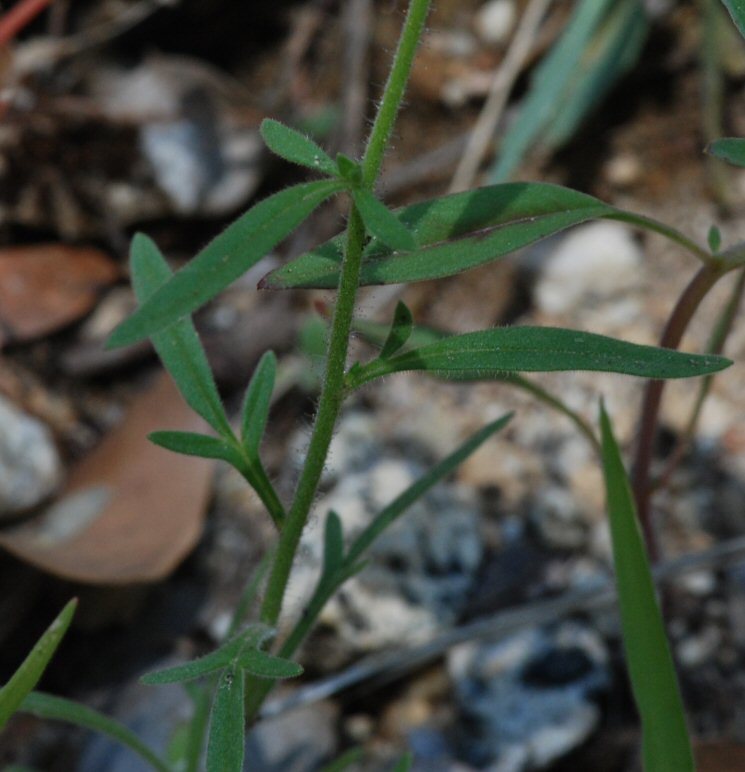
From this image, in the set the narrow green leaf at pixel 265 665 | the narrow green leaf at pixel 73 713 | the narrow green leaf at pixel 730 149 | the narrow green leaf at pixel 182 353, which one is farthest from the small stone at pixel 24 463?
the narrow green leaf at pixel 730 149

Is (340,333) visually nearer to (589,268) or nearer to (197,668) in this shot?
(197,668)

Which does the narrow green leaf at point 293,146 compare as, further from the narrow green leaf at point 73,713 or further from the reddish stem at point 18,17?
the reddish stem at point 18,17

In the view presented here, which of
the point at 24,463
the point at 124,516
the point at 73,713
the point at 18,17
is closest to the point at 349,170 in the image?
the point at 73,713

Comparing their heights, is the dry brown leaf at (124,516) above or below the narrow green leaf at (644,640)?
above

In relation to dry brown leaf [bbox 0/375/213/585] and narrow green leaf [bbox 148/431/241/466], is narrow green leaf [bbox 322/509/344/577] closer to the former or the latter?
narrow green leaf [bbox 148/431/241/466]

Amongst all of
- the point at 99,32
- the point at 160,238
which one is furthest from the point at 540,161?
the point at 99,32

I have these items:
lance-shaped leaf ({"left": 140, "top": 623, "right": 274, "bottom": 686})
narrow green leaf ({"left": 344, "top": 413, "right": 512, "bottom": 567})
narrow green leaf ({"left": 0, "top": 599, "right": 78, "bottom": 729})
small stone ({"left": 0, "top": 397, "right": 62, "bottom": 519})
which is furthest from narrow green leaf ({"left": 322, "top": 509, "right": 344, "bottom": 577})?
small stone ({"left": 0, "top": 397, "right": 62, "bottom": 519})
